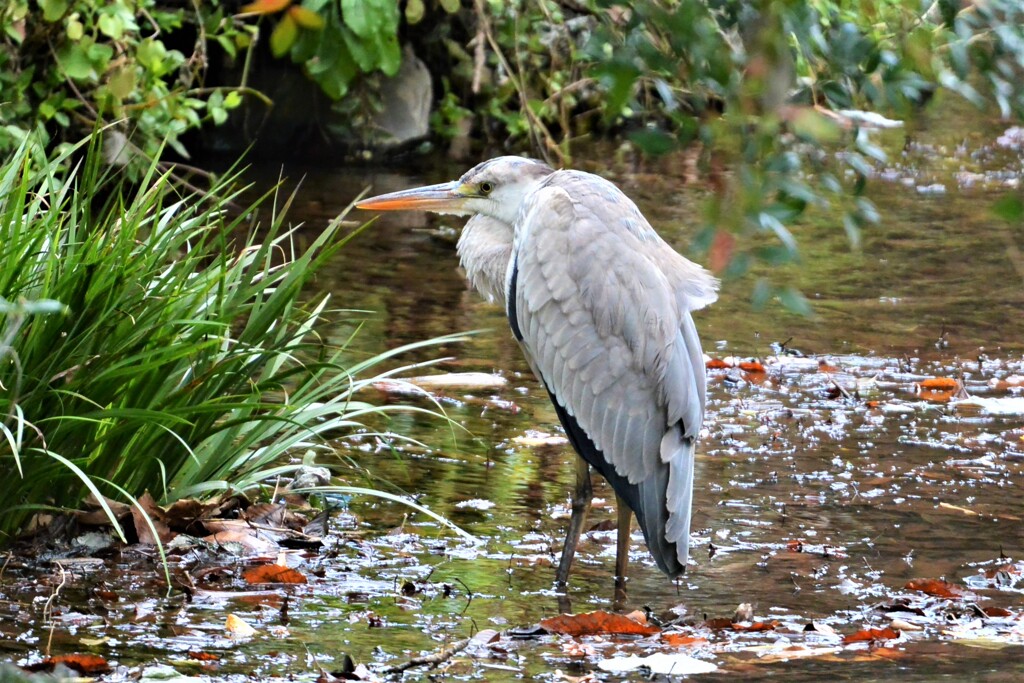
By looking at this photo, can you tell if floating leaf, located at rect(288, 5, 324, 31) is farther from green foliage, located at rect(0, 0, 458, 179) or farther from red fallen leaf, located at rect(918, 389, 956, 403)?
green foliage, located at rect(0, 0, 458, 179)

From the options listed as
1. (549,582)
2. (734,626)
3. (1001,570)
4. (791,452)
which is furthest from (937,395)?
(734,626)

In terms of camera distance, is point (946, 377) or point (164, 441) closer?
point (164, 441)

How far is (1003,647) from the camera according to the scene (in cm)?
381

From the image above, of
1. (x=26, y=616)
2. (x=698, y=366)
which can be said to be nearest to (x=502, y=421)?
(x=698, y=366)

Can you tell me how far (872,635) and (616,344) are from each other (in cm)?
125

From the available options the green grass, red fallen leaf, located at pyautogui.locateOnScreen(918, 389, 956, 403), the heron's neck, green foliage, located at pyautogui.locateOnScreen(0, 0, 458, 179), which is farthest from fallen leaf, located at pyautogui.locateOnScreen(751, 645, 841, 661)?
green foliage, located at pyautogui.locateOnScreen(0, 0, 458, 179)

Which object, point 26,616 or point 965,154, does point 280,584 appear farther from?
point 965,154

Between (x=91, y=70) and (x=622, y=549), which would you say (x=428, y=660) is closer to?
(x=622, y=549)

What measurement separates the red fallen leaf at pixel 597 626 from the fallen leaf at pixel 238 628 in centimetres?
79

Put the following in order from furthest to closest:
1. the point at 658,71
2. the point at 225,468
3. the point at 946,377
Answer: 1. the point at 946,377
2. the point at 225,468
3. the point at 658,71

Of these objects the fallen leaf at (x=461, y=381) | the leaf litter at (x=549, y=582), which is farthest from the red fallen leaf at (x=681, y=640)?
the fallen leaf at (x=461, y=381)

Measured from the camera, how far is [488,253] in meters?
5.42

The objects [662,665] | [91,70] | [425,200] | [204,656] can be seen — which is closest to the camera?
[204,656]

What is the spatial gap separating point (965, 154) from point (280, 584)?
12.2 meters
